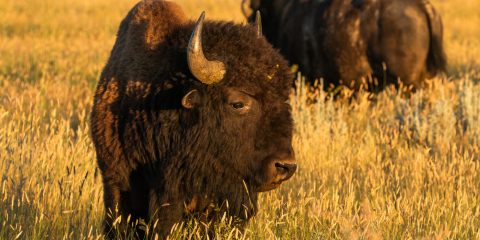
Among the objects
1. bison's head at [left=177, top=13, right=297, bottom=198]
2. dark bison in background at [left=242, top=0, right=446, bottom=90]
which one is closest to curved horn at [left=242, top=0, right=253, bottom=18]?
dark bison in background at [left=242, top=0, right=446, bottom=90]

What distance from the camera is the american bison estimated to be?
317cm

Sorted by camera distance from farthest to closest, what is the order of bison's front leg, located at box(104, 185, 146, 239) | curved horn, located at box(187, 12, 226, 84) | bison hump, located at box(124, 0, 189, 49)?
1. bison hump, located at box(124, 0, 189, 49)
2. bison's front leg, located at box(104, 185, 146, 239)
3. curved horn, located at box(187, 12, 226, 84)

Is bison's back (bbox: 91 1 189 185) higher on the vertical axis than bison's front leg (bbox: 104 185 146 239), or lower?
higher

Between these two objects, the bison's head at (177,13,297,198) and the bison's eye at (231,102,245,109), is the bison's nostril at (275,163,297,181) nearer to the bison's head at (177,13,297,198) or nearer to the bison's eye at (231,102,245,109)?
the bison's head at (177,13,297,198)

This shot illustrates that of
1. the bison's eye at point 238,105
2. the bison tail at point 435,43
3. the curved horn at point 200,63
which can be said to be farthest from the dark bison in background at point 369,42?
the curved horn at point 200,63

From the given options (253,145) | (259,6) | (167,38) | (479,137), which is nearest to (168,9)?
(167,38)

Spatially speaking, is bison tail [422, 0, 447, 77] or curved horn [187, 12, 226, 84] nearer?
curved horn [187, 12, 226, 84]

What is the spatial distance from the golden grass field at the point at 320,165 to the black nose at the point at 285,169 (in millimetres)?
335

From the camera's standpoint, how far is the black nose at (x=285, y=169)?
306 cm

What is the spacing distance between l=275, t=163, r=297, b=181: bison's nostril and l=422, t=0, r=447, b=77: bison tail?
5647mm

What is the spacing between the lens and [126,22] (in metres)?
3.89

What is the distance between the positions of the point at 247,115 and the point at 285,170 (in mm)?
450

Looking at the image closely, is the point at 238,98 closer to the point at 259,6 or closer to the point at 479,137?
the point at 479,137

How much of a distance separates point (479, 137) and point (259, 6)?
5.24 metres
